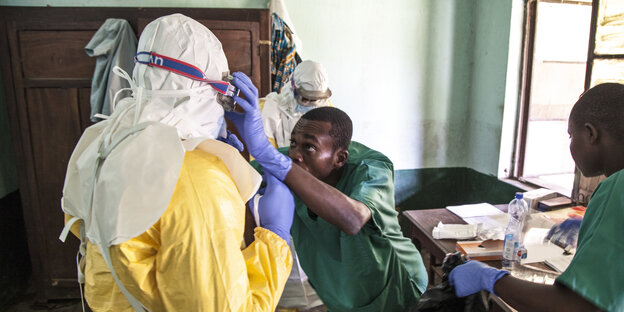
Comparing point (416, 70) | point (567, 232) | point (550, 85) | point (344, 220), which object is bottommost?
point (567, 232)

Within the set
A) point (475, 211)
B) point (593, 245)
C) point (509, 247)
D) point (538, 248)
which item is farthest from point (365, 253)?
point (475, 211)

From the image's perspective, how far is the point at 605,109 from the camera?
940mm

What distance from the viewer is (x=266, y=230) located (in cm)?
99

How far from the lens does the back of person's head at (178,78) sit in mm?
909

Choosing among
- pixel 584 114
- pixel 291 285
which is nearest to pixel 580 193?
pixel 584 114

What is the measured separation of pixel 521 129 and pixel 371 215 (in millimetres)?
2449

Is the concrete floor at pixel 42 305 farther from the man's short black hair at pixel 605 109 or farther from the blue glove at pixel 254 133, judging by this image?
the man's short black hair at pixel 605 109

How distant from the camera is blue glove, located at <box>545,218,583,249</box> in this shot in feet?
4.90

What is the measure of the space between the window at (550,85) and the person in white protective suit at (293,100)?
164 centimetres

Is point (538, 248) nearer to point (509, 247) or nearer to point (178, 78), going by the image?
point (509, 247)

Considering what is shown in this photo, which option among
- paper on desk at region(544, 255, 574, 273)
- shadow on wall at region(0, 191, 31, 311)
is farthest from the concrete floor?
paper on desk at region(544, 255, 574, 273)

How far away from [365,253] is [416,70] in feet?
8.62

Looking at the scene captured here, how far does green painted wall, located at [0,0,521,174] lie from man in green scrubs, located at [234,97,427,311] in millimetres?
1948

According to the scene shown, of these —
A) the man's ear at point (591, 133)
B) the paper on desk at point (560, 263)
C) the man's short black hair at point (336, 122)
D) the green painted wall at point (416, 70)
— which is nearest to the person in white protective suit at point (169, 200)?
the man's short black hair at point (336, 122)
